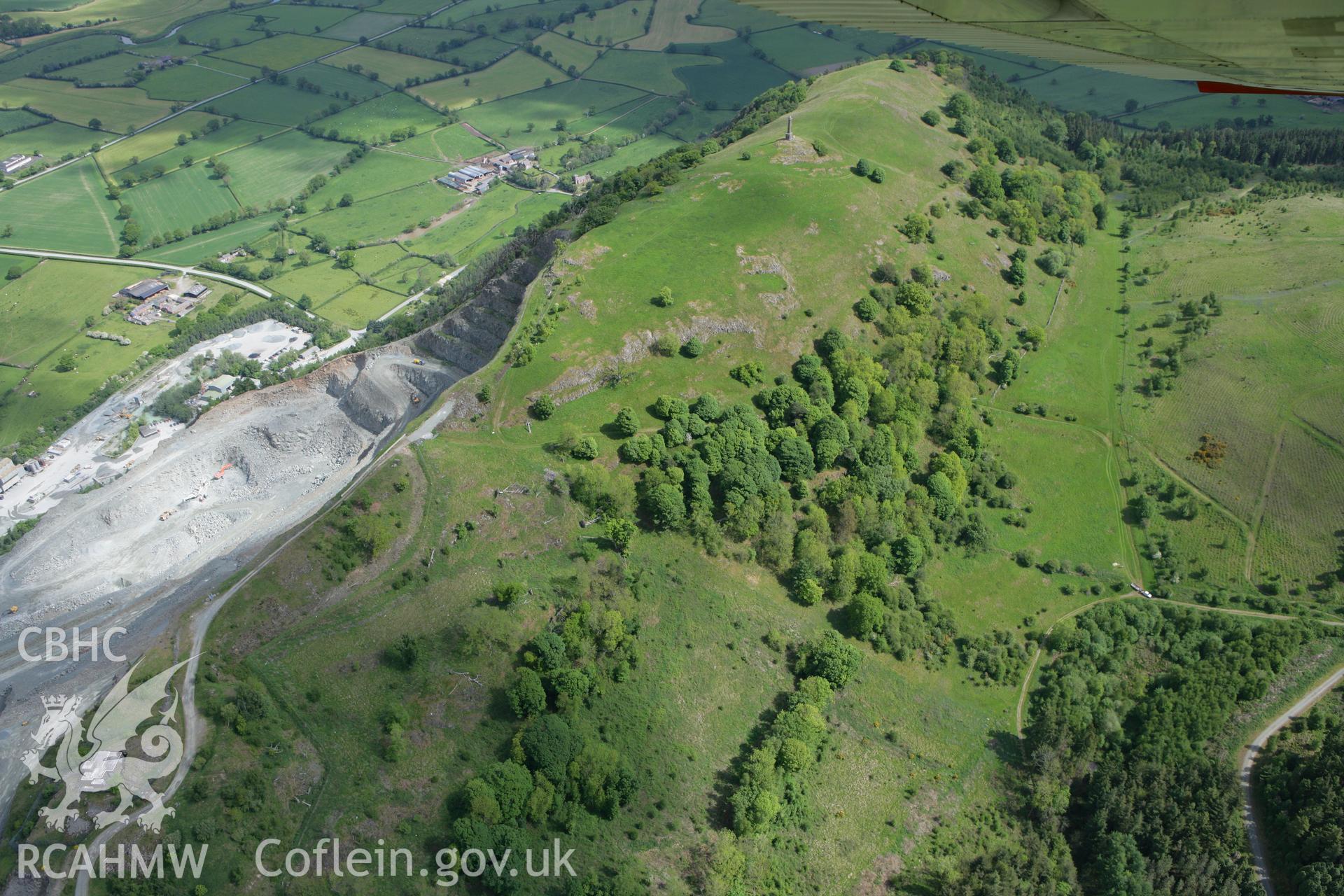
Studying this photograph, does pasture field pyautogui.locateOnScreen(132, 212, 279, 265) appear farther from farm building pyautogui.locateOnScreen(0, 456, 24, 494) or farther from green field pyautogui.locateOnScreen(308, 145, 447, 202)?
farm building pyautogui.locateOnScreen(0, 456, 24, 494)

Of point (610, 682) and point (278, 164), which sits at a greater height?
point (278, 164)

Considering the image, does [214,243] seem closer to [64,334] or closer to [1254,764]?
[64,334]

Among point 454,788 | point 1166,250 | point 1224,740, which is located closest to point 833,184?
point 1166,250

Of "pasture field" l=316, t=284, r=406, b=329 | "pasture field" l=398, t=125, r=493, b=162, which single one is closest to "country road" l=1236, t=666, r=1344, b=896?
"pasture field" l=316, t=284, r=406, b=329

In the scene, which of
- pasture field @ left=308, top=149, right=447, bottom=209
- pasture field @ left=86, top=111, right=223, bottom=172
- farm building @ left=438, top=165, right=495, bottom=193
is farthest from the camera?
pasture field @ left=86, top=111, right=223, bottom=172

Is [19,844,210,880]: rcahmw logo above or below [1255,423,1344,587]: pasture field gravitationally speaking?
above

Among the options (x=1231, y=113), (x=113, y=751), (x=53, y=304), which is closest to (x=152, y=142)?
(x=53, y=304)

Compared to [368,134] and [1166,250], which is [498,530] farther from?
[368,134]
